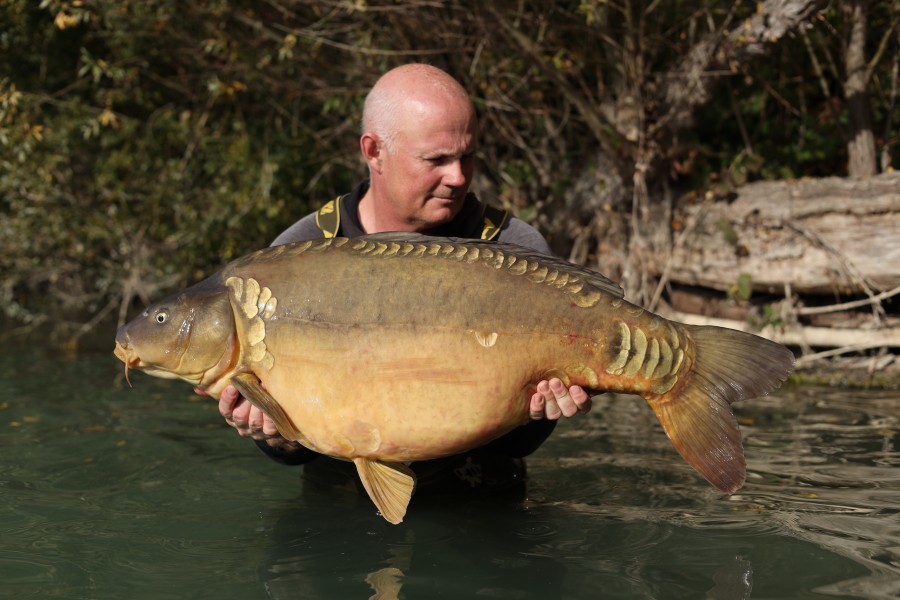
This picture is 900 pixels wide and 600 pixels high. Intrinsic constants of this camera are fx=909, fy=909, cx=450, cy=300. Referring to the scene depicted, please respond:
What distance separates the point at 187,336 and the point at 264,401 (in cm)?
29

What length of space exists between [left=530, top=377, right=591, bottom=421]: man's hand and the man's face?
805mm

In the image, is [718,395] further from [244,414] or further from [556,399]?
[244,414]

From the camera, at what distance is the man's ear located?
118 inches

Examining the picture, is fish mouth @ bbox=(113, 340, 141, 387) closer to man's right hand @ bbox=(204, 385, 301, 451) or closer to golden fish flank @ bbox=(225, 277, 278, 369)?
man's right hand @ bbox=(204, 385, 301, 451)

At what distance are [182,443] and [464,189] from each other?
7.07 ft

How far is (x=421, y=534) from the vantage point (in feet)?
9.08

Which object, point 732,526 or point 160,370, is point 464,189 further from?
point 732,526

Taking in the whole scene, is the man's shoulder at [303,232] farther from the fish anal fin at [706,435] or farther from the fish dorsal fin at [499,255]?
the fish anal fin at [706,435]

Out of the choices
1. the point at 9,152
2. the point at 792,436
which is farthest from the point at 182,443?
the point at 9,152

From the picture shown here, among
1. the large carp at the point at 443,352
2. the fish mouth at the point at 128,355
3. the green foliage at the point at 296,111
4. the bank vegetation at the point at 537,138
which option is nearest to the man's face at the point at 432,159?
the large carp at the point at 443,352

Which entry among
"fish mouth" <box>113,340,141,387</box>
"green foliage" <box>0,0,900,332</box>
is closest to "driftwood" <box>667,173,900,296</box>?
"green foliage" <box>0,0,900,332</box>

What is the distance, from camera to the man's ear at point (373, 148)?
3.00 m

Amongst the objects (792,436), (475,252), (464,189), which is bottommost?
(792,436)

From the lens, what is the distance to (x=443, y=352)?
7.71 feet
